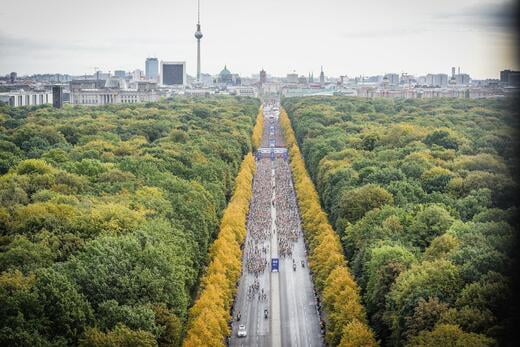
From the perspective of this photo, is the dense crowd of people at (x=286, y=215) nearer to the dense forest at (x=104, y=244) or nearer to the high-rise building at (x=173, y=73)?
the dense forest at (x=104, y=244)

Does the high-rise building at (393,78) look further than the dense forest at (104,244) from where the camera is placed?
Yes

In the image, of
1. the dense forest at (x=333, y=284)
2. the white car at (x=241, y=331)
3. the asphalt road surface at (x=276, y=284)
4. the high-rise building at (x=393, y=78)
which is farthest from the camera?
the high-rise building at (x=393, y=78)

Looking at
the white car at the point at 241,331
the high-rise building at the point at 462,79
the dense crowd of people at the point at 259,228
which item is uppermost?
the high-rise building at the point at 462,79

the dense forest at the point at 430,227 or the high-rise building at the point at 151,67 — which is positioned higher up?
the high-rise building at the point at 151,67

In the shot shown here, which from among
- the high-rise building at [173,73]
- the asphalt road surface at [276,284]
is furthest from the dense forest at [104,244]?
the high-rise building at [173,73]

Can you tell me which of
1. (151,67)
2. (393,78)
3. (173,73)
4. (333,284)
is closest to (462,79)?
(393,78)

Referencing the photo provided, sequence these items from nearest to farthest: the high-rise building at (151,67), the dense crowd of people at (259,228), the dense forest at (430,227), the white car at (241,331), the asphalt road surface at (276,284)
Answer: the dense forest at (430,227) < the white car at (241,331) < the asphalt road surface at (276,284) < the dense crowd of people at (259,228) < the high-rise building at (151,67)
